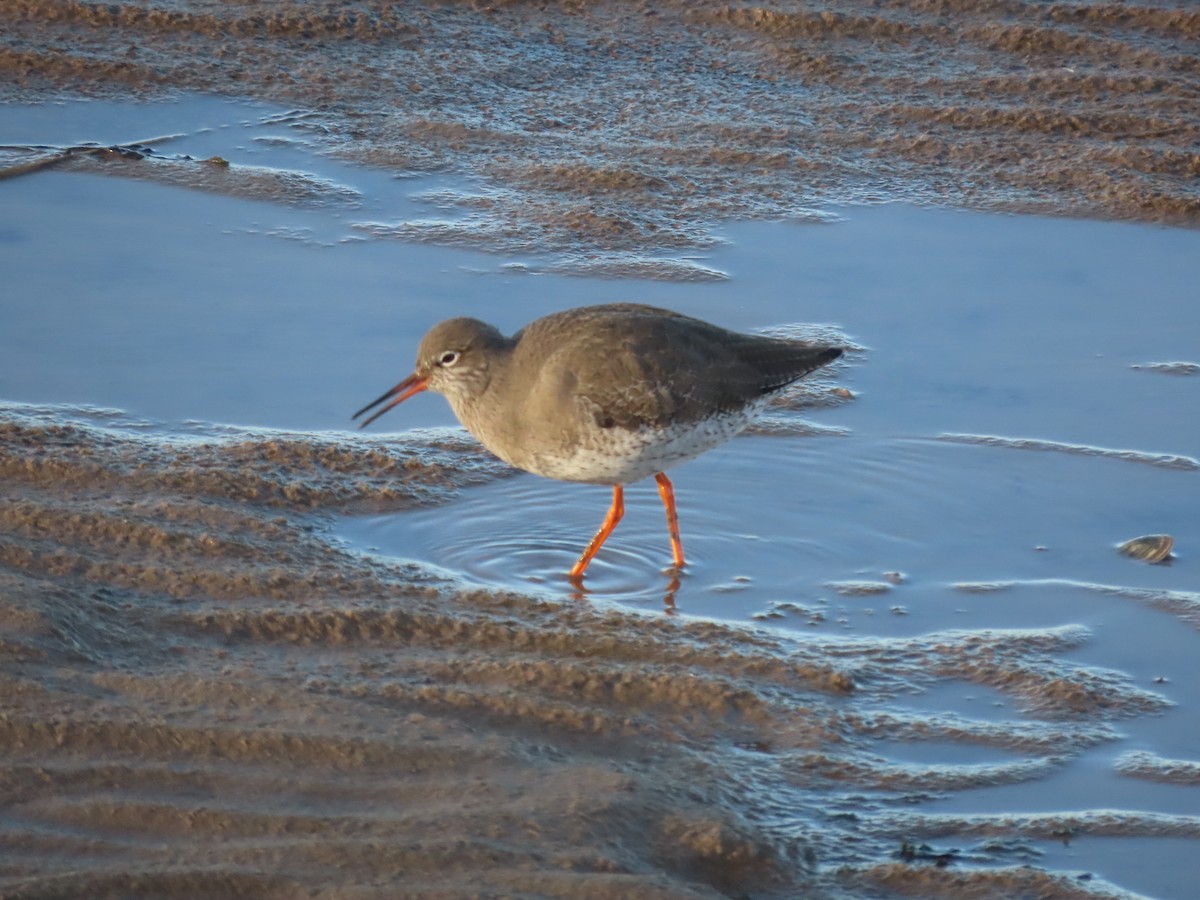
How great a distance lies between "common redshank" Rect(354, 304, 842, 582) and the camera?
5.67 metres

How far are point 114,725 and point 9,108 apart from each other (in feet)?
19.4

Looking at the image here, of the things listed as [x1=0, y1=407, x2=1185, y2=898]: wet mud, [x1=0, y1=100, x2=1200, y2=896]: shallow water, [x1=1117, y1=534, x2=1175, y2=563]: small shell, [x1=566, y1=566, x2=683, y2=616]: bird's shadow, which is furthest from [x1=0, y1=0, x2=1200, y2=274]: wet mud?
[x1=0, y1=407, x2=1185, y2=898]: wet mud

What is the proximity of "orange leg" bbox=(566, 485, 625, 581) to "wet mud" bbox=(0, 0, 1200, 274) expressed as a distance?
6.95ft

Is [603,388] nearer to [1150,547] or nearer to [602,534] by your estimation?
[602,534]

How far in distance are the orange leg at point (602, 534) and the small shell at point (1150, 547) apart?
180 cm

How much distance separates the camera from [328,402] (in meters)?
6.72

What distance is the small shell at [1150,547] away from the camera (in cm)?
591

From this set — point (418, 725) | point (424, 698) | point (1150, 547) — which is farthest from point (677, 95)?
point (418, 725)

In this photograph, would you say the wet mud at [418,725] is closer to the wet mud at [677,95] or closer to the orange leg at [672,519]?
Answer: the orange leg at [672,519]

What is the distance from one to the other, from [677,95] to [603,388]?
4.47 meters

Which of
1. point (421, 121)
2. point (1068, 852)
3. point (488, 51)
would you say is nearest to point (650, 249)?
point (421, 121)

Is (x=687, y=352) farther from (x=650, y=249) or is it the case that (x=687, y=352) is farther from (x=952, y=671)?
(x=650, y=249)

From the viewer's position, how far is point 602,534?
5.89 m

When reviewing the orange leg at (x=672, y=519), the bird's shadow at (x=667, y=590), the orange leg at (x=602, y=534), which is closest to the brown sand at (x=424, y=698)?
the bird's shadow at (x=667, y=590)
